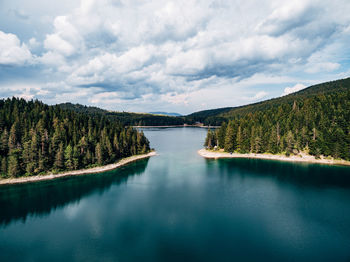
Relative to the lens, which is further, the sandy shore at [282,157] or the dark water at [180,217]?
the sandy shore at [282,157]

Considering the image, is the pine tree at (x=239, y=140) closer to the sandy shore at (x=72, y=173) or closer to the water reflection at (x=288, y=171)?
the water reflection at (x=288, y=171)

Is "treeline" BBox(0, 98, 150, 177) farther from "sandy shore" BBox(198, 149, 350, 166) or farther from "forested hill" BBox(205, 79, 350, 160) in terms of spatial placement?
"forested hill" BBox(205, 79, 350, 160)

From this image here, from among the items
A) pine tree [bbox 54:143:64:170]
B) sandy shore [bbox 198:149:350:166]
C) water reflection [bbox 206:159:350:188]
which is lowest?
water reflection [bbox 206:159:350:188]

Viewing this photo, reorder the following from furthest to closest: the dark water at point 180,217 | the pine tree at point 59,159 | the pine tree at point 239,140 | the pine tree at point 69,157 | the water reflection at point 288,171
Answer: the pine tree at point 239,140
the pine tree at point 69,157
the pine tree at point 59,159
the water reflection at point 288,171
the dark water at point 180,217

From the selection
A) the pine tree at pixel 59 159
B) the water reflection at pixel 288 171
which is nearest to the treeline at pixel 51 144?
the pine tree at pixel 59 159

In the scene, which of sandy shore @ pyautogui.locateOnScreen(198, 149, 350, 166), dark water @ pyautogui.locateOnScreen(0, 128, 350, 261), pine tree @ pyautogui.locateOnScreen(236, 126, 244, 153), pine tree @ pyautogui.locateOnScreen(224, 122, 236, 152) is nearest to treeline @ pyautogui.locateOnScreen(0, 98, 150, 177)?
dark water @ pyautogui.locateOnScreen(0, 128, 350, 261)

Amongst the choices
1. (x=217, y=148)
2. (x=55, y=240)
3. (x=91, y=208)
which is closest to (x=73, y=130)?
(x=91, y=208)
